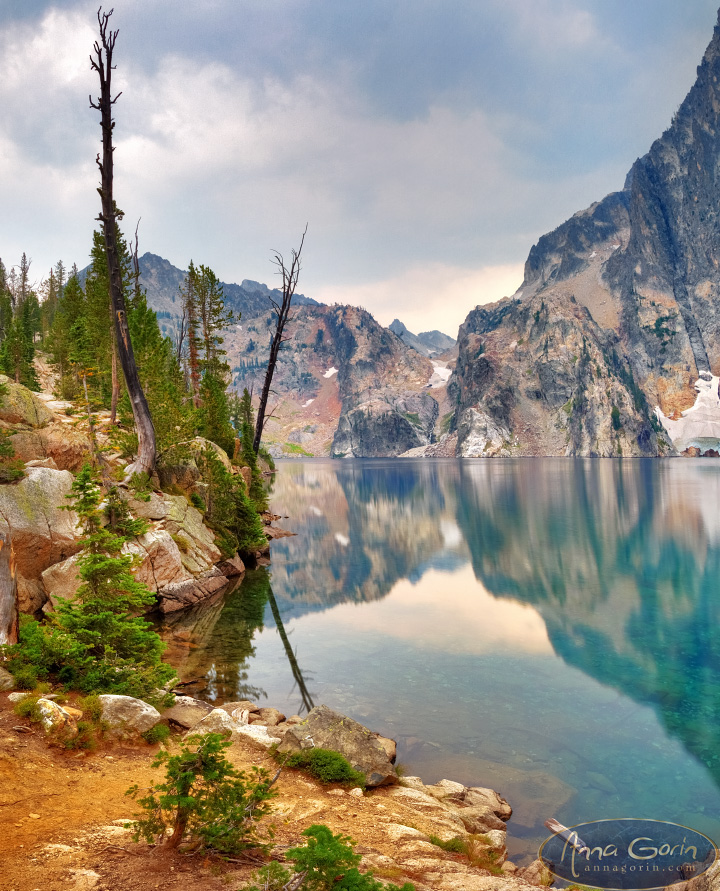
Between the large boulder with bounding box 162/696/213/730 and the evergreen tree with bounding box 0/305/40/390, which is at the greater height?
the evergreen tree with bounding box 0/305/40/390

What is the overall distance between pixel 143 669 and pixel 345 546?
101 ft

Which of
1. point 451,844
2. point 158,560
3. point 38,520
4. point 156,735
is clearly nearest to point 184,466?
point 158,560

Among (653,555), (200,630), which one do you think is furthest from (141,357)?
(653,555)

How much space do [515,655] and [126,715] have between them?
14295 millimetres

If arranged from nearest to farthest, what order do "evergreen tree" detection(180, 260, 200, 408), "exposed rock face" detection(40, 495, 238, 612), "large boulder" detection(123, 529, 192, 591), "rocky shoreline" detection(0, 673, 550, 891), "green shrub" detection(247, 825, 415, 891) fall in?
1. "green shrub" detection(247, 825, 415, 891)
2. "rocky shoreline" detection(0, 673, 550, 891)
3. "large boulder" detection(123, 529, 192, 591)
4. "exposed rock face" detection(40, 495, 238, 612)
5. "evergreen tree" detection(180, 260, 200, 408)

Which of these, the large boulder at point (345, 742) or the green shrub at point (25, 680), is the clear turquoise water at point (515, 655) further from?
the green shrub at point (25, 680)

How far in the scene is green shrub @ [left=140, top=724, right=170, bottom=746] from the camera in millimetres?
11141

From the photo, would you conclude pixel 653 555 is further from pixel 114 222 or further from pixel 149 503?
pixel 114 222

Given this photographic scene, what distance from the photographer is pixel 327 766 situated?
1072 centimetres

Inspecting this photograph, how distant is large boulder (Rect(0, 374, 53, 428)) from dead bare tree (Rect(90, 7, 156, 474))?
396 centimetres

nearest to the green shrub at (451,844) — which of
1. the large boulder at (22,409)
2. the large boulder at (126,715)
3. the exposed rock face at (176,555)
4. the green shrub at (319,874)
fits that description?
the green shrub at (319,874)

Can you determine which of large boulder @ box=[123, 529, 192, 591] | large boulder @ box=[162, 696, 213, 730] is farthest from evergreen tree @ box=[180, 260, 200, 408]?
large boulder @ box=[162, 696, 213, 730]

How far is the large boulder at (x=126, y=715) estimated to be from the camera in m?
11.0

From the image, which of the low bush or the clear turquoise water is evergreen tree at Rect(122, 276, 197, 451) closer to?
the clear turquoise water
